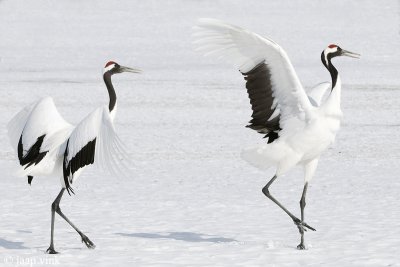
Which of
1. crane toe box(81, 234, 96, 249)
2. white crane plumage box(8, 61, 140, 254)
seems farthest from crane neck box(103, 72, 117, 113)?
crane toe box(81, 234, 96, 249)

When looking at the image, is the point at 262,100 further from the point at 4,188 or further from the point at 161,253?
the point at 4,188

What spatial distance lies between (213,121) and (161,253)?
9.41m

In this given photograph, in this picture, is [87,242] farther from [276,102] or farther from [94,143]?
[276,102]

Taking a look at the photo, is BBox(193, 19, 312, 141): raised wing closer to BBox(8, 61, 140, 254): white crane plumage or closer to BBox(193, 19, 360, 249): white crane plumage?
BBox(193, 19, 360, 249): white crane plumage

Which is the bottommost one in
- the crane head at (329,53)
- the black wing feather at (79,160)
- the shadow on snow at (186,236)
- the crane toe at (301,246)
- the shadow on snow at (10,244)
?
the shadow on snow at (186,236)

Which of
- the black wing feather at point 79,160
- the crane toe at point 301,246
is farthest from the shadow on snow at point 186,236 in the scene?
the black wing feather at point 79,160

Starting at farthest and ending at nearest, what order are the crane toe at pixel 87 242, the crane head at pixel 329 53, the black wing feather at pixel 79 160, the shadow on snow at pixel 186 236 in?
1. the crane head at pixel 329 53
2. the shadow on snow at pixel 186 236
3. the crane toe at pixel 87 242
4. the black wing feather at pixel 79 160

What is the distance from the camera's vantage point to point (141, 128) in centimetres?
1534

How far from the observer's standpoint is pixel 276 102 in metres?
7.29

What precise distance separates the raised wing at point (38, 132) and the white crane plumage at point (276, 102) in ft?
4.06

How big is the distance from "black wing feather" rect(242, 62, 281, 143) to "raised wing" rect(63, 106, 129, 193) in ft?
4.49

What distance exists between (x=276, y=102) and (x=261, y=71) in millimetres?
290

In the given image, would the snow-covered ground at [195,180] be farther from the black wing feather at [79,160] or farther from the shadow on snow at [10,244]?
the black wing feather at [79,160]

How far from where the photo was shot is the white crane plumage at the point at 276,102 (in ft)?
23.2
